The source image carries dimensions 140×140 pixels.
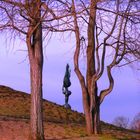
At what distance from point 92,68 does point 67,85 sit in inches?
334

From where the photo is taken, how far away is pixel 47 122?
25281mm

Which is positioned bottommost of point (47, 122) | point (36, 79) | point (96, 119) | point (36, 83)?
point (96, 119)

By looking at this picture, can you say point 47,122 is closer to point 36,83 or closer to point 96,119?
point 96,119

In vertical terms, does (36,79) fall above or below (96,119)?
above

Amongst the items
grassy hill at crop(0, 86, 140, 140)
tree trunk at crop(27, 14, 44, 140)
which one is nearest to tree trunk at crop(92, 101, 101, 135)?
grassy hill at crop(0, 86, 140, 140)

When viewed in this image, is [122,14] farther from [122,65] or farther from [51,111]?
[51,111]

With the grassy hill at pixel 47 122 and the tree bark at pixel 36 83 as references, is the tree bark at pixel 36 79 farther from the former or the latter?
the grassy hill at pixel 47 122

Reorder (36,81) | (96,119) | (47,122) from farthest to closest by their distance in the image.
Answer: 1. (47,122)
2. (96,119)
3. (36,81)

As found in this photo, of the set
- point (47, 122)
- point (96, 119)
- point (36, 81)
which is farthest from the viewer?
point (47, 122)

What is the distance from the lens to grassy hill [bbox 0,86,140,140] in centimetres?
2164

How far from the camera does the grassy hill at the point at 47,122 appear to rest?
2164 cm

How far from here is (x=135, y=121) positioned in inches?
1446

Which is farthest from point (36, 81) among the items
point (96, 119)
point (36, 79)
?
point (96, 119)

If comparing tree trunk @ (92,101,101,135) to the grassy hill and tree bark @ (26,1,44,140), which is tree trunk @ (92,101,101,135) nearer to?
the grassy hill
